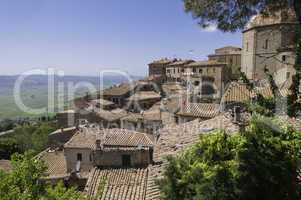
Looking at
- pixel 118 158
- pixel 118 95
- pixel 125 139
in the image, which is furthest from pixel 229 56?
pixel 118 158

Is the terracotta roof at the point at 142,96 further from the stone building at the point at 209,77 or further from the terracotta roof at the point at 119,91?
the stone building at the point at 209,77

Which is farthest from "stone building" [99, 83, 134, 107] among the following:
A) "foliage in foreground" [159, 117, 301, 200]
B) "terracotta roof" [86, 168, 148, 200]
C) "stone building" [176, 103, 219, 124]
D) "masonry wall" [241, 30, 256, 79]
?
"foliage in foreground" [159, 117, 301, 200]

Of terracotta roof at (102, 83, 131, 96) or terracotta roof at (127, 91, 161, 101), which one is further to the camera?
terracotta roof at (102, 83, 131, 96)

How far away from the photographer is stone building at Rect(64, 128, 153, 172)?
13.3 metres

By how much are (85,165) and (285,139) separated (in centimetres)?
1750

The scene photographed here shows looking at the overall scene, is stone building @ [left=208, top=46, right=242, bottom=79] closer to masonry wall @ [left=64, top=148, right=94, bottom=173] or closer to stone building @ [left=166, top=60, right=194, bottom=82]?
stone building @ [left=166, top=60, right=194, bottom=82]

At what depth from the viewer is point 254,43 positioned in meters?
38.3

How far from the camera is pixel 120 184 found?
11.3 m

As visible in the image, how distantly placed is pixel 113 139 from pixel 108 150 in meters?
6.12

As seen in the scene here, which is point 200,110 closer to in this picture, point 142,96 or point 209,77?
point 209,77

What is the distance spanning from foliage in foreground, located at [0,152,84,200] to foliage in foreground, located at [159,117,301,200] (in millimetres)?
2490

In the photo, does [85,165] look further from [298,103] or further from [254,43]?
[254,43]

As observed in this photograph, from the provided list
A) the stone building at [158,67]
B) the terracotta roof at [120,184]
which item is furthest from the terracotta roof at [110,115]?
the stone building at [158,67]

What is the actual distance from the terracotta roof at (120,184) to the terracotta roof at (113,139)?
509cm
